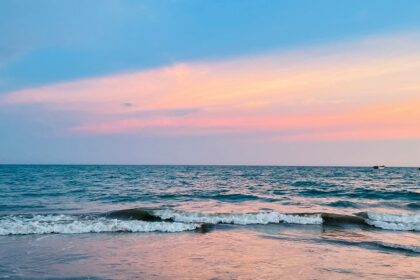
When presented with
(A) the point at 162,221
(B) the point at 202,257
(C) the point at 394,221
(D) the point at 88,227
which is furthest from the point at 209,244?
(C) the point at 394,221

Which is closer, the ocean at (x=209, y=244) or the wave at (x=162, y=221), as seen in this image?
the ocean at (x=209, y=244)

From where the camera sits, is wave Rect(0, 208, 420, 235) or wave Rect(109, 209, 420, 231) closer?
wave Rect(0, 208, 420, 235)

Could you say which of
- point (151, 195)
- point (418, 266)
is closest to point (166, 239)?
point (418, 266)

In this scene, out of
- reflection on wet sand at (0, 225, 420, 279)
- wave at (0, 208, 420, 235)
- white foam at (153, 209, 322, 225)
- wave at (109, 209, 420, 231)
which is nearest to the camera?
reflection on wet sand at (0, 225, 420, 279)

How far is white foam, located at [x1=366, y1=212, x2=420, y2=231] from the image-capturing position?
19578 millimetres

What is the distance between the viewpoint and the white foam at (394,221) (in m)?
19.6

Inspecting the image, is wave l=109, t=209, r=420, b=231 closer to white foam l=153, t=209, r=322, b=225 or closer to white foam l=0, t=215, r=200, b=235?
white foam l=153, t=209, r=322, b=225

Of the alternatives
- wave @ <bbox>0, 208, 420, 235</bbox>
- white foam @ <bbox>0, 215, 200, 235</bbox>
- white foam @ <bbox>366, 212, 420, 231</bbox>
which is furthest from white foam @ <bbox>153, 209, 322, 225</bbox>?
white foam @ <bbox>366, 212, 420, 231</bbox>

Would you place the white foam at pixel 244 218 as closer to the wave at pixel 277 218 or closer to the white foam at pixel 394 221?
the wave at pixel 277 218

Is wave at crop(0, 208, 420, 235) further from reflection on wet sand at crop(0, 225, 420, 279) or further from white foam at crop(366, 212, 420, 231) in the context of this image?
reflection on wet sand at crop(0, 225, 420, 279)

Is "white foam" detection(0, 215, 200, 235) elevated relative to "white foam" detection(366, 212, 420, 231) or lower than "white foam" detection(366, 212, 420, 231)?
elevated

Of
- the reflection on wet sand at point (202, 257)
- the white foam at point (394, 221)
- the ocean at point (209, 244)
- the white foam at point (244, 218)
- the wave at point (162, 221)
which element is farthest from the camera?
the white foam at point (244, 218)

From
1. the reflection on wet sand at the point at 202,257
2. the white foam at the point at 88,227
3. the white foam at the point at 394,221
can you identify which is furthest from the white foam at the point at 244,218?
the reflection on wet sand at the point at 202,257

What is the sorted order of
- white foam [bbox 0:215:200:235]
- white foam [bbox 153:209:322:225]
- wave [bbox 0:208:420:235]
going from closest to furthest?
1. white foam [bbox 0:215:200:235]
2. wave [bbox 0:208:420:235]
3. white foam [bbox 153:209:322:225]
